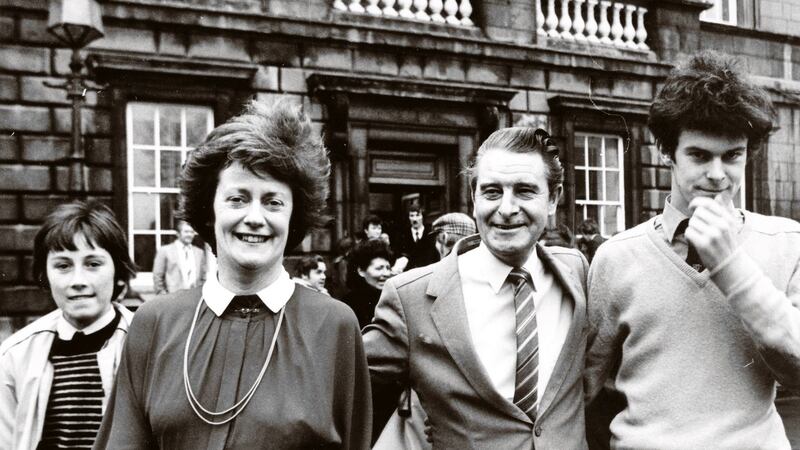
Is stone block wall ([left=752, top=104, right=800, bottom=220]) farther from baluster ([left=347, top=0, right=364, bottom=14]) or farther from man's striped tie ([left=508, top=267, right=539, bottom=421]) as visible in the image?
man's striped tie ([left=508, top=267, right=539, bottom=421])

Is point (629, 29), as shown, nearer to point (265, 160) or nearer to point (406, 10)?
point (406, 10)

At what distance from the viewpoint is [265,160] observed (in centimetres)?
236

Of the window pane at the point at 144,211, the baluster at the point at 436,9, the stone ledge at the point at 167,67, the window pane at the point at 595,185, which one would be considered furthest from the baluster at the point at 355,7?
the window pane at the point at 595,185

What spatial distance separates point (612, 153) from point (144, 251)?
758 cm

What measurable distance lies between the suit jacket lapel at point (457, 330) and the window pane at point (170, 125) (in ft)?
26.5

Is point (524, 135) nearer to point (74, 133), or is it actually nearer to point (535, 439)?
point (535, 439)

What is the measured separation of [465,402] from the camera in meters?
2.62

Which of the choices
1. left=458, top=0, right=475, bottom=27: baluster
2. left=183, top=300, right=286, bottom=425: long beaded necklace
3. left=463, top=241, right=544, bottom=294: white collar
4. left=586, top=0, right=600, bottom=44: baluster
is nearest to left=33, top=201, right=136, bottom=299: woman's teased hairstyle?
left=183, top=300, right=286, bottom=425: long beaded necklace

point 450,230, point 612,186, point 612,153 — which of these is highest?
point 612,153

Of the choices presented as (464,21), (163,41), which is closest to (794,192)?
(464,21)

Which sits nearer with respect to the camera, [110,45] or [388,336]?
[388,336]

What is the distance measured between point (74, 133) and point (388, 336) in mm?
7240

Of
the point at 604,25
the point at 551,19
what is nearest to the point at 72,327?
the point at 551,19

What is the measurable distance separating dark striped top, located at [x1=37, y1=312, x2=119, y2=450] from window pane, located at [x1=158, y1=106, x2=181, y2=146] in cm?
755
